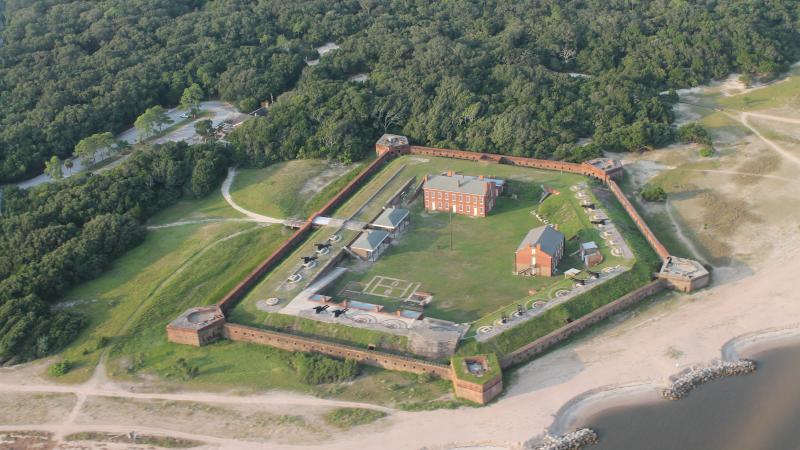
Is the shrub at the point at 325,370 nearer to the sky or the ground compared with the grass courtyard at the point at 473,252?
nearer to the ground

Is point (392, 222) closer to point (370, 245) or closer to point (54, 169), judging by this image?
point (370, 245)

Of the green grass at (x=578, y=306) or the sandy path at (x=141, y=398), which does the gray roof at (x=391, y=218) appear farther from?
the sandy path at (x=141, y=398)

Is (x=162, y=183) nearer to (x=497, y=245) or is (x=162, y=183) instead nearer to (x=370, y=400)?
(x=497, y=245)

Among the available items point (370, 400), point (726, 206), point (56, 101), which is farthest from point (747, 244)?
point (56, 101)

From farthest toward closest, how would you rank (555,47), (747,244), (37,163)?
(555,47) → (37,163) → (747,244)

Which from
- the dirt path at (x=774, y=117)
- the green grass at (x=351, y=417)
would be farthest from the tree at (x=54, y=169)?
the dirt path at (x=774, y=117)

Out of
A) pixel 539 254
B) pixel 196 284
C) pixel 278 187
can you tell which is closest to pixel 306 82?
pixel 278 187

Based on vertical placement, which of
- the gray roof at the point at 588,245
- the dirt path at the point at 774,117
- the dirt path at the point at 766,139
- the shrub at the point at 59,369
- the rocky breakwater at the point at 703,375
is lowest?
the shrub at the point at 59,369

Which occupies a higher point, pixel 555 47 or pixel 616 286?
pixel 555 47
